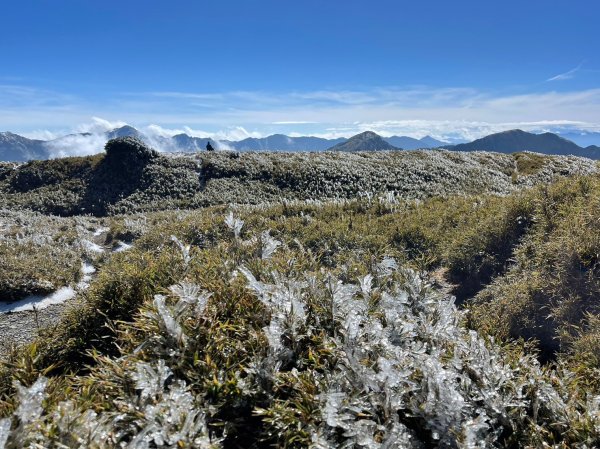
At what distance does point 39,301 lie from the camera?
10.3 meters

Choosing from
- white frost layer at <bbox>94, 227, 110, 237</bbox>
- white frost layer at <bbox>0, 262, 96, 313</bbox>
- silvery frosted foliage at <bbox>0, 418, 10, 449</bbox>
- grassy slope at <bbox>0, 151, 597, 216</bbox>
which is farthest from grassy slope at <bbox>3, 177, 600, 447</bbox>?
grassy slope at <bbox>0, 151, 597, 216</bbox>

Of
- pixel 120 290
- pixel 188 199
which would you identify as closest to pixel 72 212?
pixel 188 199

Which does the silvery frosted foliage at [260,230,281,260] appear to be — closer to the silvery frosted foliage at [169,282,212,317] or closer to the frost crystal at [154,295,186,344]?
the silvery frosted foliage at [169,282,212,317]

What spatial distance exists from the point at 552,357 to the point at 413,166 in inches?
1584

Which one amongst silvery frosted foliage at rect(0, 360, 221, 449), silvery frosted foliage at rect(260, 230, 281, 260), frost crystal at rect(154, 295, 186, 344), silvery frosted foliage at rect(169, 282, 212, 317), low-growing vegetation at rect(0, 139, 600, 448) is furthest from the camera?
silvery frosted foliage at rect(260, 230, 281, 260)

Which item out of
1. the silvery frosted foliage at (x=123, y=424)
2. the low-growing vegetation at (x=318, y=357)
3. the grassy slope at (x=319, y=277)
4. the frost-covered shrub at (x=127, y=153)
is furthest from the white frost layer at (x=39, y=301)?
the frost-covered shrub at (x=127, y=153)

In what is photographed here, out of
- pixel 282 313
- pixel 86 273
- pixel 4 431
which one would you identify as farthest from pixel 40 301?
pixel 4 431

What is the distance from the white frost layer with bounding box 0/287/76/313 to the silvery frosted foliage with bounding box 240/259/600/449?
8.13 meters

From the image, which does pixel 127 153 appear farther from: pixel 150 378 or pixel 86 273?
pixel 150 378

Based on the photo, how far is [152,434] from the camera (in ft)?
9.93

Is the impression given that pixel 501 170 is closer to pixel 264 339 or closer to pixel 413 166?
pixel 413 166

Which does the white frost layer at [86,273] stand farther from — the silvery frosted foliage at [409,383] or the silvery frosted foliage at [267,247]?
the silvery frosted foliage at [409,383]

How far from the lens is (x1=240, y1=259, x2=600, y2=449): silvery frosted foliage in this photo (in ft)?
11.5

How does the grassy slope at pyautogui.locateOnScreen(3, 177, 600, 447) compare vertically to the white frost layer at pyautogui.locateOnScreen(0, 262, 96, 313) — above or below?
above
